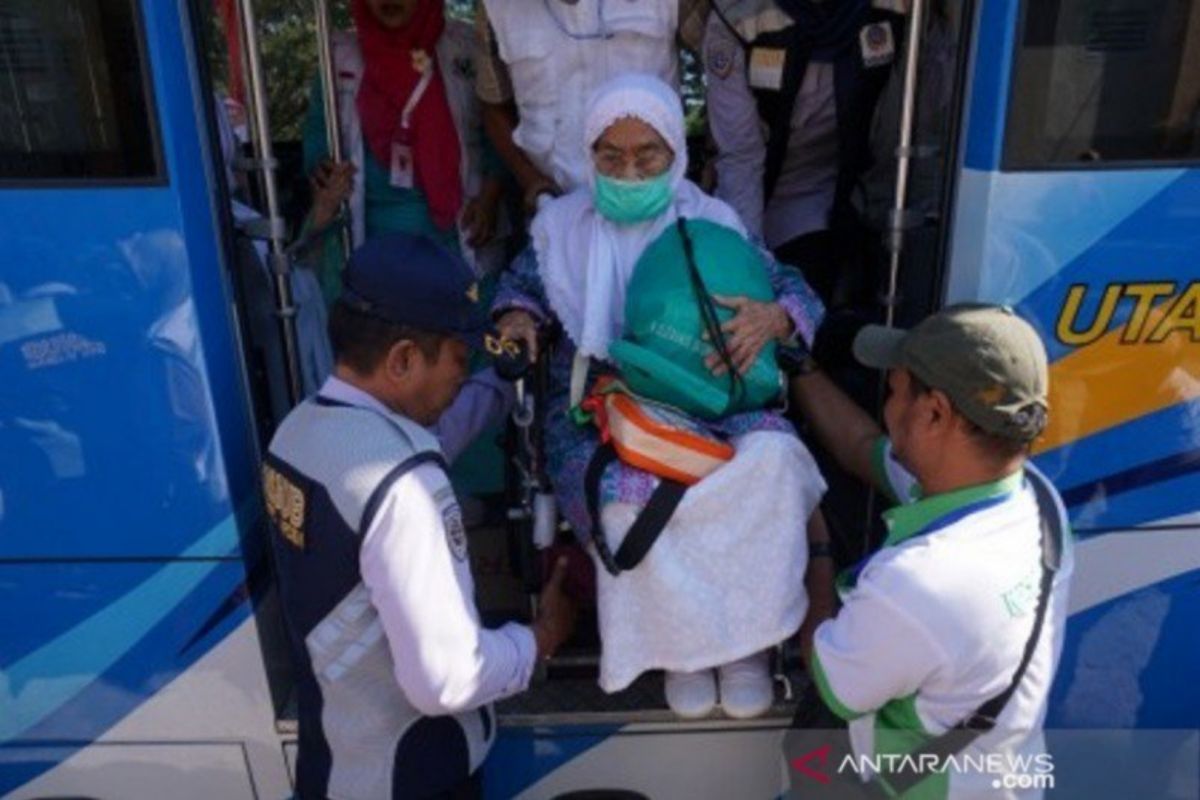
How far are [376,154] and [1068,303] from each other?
1828 mm

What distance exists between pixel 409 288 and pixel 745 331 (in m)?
0.82

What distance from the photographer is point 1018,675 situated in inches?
60.2

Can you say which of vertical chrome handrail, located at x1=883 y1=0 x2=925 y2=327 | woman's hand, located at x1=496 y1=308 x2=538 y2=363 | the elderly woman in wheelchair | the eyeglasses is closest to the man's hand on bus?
the elderly woman in wheelchair

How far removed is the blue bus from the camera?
198 centimetres

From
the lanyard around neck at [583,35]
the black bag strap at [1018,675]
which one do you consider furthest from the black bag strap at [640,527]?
the lanyard around neck at [583,35]

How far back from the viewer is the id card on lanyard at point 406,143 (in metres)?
2.79

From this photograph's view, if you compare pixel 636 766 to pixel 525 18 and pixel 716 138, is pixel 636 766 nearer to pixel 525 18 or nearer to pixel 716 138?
pixel 716 138

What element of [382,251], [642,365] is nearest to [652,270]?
[642,365]

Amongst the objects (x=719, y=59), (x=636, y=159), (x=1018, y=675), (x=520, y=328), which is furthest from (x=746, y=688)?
(x=719, y=59)

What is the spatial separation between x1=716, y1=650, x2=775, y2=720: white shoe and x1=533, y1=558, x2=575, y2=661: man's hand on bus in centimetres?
35

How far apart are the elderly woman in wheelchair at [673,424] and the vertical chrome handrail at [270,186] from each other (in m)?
0.50

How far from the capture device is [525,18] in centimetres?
262

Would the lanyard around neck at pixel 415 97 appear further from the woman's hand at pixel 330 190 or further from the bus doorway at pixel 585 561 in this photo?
the bus doorway at pixel 585 561

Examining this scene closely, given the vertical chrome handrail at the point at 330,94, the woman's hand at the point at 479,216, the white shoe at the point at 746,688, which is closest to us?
the white shoe at the point at 746,688
